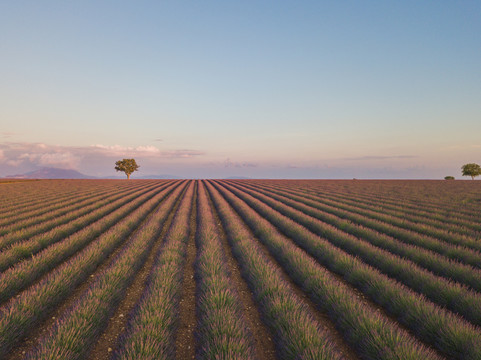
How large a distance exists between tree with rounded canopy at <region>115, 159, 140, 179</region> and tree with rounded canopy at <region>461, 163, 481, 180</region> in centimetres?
10212

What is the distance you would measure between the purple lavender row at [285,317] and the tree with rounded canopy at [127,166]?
73.1m

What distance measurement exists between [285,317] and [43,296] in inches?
162

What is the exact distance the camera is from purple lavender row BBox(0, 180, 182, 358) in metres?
2.95

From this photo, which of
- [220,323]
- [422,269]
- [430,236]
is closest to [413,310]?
[422,269]

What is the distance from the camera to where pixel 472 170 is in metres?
63.1

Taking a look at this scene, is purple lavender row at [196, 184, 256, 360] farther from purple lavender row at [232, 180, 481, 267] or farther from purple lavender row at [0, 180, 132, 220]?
purple lavender row at [0, 180, 132, 220]

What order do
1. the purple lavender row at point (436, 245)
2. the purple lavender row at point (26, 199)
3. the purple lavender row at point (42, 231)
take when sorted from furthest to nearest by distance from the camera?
1. the purple lavender row at point (26, 199)
2. the purple lavender row at point (42, 231)
3. the purple lavender row at point (436, 245)

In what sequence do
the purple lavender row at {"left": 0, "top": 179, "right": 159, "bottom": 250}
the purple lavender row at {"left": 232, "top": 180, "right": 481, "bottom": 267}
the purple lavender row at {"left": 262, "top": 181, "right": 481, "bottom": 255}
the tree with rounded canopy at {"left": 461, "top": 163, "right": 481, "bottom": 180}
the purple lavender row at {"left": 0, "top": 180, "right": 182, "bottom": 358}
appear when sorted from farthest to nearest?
the tree with rounded canopy at {"left": 461, "top": 163, "right": 481, "bottom": 180}, the purple lavender row at {"left": 0, "top": 179, "right": 159, "bottom": 250}, the purple lavender row at {"left": 262, "top": 181, "right": 481, "bottom": 255}, the purple lavender row at {"left": 232, "top": 180, "right": 481, "bottom": 267}, the purple lavender row at {"left": 0, "top": 180, "right": 182, "bottom": 358}

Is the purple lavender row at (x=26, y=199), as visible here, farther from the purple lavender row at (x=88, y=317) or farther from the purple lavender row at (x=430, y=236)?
the purple lavender row at (x=430, y=236)

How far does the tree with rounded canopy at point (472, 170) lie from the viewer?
62.5m

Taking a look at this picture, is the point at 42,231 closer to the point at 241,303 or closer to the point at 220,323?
Answer: the point at 241,303

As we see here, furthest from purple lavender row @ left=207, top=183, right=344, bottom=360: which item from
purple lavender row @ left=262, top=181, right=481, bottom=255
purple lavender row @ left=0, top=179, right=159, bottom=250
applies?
purple lavender row @ left=0, top=179, right=159, bottom=250

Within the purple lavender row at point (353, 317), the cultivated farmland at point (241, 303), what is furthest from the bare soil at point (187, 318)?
the purple lavender row at point (353, 317)

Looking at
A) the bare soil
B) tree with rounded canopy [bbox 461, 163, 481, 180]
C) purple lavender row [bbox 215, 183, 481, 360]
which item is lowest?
the bare soil
